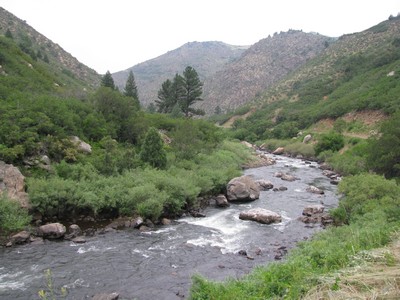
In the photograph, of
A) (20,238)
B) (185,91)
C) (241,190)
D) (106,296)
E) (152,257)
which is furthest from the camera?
(185,91)

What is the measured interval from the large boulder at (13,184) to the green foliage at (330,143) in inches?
1783

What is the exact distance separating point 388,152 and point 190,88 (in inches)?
1684

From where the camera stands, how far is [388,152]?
31.2m

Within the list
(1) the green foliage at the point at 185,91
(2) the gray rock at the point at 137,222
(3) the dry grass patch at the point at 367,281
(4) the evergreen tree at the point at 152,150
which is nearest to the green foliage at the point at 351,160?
(4) the evergreen tree at the point at 152,150

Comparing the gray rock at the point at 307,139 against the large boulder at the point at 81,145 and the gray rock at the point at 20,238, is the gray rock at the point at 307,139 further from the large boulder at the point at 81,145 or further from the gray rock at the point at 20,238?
the gray rock at the point at 20,238

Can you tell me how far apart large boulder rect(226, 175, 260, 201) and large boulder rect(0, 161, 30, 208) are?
16.0m

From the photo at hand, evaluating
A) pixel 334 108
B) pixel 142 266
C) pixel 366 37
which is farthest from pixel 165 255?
pixel 366 37

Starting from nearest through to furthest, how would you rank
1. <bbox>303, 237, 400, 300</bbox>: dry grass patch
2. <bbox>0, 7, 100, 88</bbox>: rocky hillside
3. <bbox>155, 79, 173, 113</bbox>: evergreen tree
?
<bbox>303, 237, 400, 300</bbox>: dry grass patch < <bbox>155, 79, 173, 113</bbox>: evergreen tree < <bbox>0, 7, 100, 88</bbox>: rocky hillside

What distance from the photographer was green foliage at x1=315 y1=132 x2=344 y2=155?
2126 inches

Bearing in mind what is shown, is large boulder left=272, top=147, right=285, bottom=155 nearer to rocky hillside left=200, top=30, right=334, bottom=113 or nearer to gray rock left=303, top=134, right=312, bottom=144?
gray rock left=303, top=134, right=312, bottom=144

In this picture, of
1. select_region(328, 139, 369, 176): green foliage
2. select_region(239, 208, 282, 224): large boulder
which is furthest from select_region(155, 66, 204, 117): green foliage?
select_region(239, 208, 282, 224): large boulder

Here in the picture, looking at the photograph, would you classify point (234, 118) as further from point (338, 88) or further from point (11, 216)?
point (11, 216)

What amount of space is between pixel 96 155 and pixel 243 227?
16.1m

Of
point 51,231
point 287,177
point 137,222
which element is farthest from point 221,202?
point 287,177
